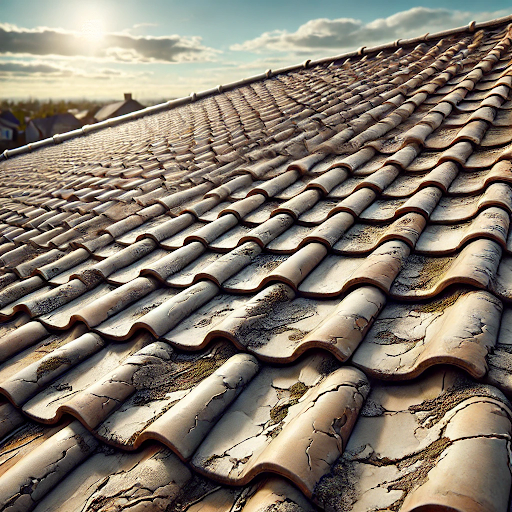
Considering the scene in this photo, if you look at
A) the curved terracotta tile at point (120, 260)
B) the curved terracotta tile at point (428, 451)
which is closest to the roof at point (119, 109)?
the curved terracotta tile at point (120, 260)

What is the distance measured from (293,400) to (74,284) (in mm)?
2095

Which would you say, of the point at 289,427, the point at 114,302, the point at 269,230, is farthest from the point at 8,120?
the point at 289,427

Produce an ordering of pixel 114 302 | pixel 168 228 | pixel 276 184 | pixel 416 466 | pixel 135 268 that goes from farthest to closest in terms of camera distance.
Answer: pixel 276 184 → pixel 168 228 → pixel 135 268 → pixel 114 302 → pixel 416 466

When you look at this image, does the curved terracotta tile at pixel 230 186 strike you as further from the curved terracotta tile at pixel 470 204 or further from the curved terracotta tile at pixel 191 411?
the curved terracotta tile at pixel 191 411

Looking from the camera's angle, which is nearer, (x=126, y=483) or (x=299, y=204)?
(x=126, y=483)

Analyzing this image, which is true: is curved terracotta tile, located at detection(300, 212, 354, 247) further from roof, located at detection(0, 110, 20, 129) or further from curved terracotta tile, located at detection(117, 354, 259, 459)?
roof, located at detection(0, 110, 20, 129)

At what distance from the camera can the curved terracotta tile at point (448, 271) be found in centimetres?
174

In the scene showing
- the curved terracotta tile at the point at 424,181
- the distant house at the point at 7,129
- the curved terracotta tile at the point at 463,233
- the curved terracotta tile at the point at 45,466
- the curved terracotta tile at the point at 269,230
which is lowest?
the distant house at the point at 7,129

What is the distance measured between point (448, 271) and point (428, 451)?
900 mm

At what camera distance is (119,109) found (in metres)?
44.4

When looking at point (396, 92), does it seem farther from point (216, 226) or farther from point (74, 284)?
point (74, 284)

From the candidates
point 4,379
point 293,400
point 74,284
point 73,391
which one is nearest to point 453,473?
point 293,400

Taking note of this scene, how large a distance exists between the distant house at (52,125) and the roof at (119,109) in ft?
15.0

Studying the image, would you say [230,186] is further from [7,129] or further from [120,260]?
[7,129]
